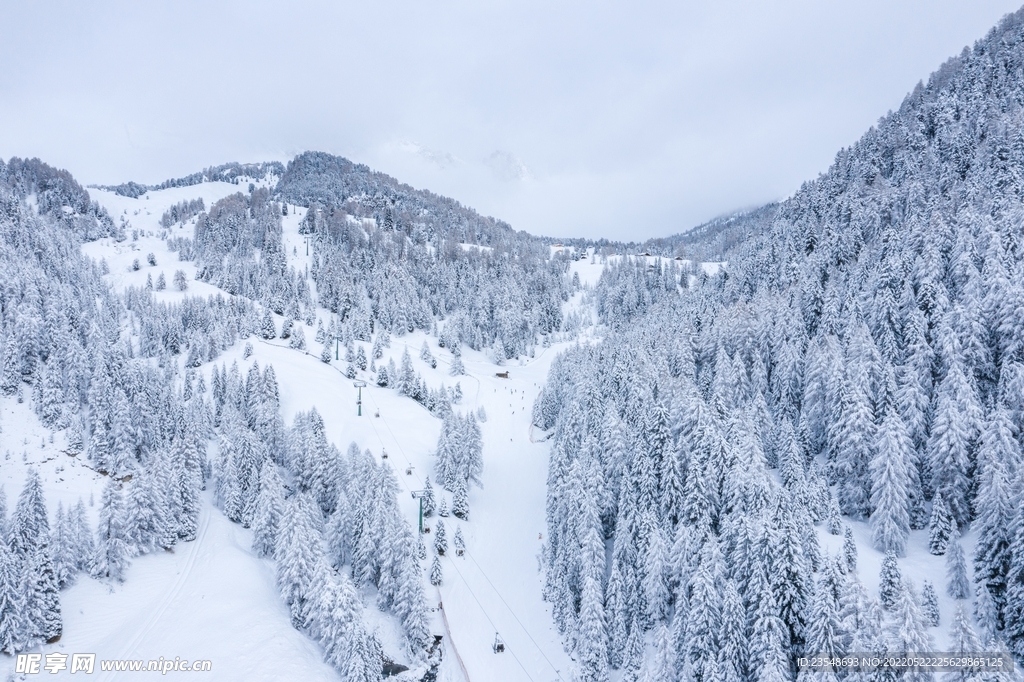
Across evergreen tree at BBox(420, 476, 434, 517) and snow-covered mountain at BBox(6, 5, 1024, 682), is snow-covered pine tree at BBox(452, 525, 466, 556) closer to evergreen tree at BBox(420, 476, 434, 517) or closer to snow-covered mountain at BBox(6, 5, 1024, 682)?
snow-covered mountain at BBox(6, 5, 1024, 682)

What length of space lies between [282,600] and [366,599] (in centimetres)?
767

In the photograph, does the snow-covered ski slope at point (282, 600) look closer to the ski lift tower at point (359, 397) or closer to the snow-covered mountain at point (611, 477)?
the snow-covered mountain at point (611, 477)

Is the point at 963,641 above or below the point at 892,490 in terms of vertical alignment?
below

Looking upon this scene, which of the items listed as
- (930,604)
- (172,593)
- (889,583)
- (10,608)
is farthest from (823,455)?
(10,608)

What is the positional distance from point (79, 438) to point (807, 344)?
84424 mm

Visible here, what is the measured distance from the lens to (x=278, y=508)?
49031mm

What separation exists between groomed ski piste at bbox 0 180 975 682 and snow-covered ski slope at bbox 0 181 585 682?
124mm

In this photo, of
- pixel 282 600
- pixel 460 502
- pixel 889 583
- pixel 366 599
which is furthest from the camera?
pixel 460 502

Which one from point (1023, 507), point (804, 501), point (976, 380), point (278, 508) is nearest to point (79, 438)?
point (278, 508)

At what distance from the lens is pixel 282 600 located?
43531mm

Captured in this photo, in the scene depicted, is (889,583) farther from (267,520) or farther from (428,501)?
(267,520)

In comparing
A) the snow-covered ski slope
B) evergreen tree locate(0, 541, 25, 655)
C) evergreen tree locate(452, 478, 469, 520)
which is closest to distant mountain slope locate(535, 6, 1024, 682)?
the snow-covered ski slope

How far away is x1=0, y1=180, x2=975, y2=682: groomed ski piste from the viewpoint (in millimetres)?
36250

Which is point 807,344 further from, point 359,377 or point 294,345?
point 294,345
